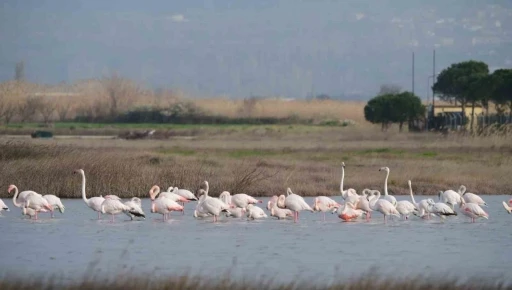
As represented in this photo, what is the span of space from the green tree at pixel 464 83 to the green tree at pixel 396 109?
2.93 meters

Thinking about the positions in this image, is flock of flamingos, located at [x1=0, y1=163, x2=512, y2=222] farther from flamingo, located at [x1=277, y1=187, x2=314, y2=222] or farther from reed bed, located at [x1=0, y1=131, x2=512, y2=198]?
reed bed, located at [x1=0, y1=131, x2=512, y2=198]

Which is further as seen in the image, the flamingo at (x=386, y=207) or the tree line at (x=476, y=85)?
the tree line at (x=476, y=85)

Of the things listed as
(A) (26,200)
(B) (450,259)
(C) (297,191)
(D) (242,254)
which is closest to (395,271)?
(B) (450,259)

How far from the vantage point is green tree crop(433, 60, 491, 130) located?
70.3 metres

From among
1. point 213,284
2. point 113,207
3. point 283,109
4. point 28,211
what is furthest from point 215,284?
point 283,109

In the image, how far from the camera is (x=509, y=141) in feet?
137

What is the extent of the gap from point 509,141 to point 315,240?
85.3 feet

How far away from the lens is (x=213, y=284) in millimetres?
11758

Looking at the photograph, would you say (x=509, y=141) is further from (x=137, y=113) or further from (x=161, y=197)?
(x=137, y=113)

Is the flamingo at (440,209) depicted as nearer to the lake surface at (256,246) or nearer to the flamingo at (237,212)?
the lake surface at (256,246)

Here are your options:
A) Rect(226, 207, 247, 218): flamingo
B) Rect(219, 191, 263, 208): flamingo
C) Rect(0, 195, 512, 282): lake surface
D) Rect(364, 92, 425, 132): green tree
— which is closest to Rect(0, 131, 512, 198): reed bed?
Rect(0, 195, 512, 282): lake surface

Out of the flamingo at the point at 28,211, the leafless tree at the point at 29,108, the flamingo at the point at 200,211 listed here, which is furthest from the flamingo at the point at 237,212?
the leafless tree at the point at 29,108

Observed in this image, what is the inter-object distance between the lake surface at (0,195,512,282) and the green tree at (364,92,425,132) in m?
59.3

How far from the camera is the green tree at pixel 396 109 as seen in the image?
80875 mm
